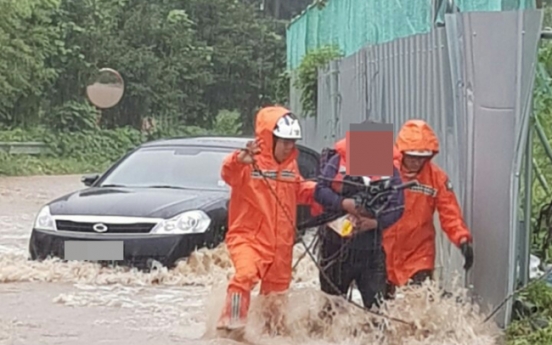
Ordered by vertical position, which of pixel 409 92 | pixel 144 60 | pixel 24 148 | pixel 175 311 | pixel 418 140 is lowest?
pixel 175 311

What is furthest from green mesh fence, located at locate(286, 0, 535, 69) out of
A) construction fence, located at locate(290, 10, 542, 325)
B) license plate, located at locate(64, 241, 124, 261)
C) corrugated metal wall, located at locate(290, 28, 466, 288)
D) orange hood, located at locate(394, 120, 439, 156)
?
license plate, located at locate(64, 241, 124, 261)

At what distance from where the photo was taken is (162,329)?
8492mm

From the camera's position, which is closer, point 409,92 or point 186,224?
point 409,92

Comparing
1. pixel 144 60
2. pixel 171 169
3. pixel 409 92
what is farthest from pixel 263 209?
pixel 144 60

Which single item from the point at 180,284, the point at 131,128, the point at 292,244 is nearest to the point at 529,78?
the point at 292,244

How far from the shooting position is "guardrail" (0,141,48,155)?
3459 centimetres

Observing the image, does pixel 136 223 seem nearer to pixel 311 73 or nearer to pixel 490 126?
pixel 490 126

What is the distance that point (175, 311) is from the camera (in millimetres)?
9250

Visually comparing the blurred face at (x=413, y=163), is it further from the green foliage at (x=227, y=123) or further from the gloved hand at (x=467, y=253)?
the green foliage at (x=227, y=123)

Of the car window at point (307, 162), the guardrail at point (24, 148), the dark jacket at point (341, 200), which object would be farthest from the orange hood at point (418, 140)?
the guardrail at point (24, 148)

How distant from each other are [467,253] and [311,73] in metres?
12.5

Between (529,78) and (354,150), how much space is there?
1214 mm

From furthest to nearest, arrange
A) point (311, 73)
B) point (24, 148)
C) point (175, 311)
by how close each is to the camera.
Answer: point (24, 148)
point (311, 73)
point (175, 311)

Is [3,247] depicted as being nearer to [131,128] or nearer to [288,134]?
[288,134]
